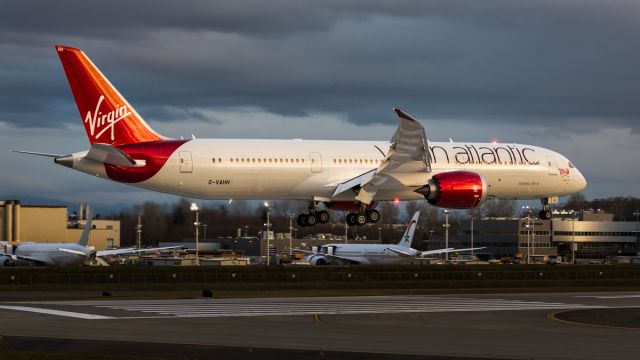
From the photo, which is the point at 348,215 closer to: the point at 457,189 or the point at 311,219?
the point at 311,219

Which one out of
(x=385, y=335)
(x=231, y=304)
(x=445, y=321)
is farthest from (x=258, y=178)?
(x=385, y=335)

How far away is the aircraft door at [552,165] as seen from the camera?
60.7 meters

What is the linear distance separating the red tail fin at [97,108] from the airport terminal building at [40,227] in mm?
73041

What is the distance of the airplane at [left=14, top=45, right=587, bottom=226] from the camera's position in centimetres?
5097

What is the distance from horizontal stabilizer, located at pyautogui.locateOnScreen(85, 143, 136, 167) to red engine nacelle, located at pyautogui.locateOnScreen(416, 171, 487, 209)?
51.8 ft

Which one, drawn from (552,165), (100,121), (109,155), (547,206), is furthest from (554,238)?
(109,155)

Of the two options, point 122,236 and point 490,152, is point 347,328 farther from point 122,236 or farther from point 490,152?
point 122,236

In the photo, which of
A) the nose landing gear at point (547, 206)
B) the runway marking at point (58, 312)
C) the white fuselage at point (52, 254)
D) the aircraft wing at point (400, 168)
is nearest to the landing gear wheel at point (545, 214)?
the nose landing gear at point (547, 206)

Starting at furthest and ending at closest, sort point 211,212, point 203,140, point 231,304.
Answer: point 211,212
point 203,140
point 231,304

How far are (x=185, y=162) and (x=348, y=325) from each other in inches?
877

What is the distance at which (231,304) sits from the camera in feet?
136

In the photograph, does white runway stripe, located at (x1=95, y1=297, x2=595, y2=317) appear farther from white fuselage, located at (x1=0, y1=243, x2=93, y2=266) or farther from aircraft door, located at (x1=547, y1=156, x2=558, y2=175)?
white fuselage, located at (x1=0, y1=243, x2=93, y2=266)

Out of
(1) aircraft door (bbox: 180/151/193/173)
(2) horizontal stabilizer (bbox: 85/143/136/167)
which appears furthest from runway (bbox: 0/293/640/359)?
(1) aircraft door (bbox: 180/151/193/173)

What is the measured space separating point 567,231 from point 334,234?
32.3 metres
